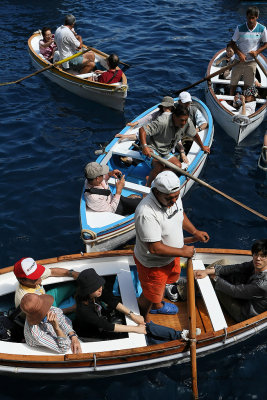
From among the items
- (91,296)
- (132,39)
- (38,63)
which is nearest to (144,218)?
(91,296)

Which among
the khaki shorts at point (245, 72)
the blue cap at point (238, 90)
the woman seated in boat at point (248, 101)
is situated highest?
the khaki shorts at point (245, 72)

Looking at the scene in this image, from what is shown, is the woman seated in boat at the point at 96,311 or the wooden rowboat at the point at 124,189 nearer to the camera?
the woman seated in boat at the point at 96,311

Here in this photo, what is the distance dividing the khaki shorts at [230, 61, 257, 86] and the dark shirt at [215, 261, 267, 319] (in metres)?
7.52

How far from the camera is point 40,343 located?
19.8 feet

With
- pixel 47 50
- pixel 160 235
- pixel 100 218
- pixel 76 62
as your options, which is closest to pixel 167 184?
pixel 160 235

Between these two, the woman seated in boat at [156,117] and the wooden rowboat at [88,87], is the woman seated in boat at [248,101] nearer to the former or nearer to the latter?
the woman seated in boat at [156,117]

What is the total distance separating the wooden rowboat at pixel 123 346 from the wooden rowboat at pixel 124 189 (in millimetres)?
794

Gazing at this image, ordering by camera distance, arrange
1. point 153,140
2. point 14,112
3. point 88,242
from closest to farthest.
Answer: point 88,242 < point 153,140 < point 14,112

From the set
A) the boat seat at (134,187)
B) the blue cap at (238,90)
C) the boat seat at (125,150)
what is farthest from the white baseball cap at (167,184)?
the blue cap at (238,90)

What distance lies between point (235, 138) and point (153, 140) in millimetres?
3756

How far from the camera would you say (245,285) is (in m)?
6.72

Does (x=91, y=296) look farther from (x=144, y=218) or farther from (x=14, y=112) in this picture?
(x=14, y=112)

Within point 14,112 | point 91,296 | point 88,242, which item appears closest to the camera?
point 91,296

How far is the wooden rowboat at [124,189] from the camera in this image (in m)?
8.27
